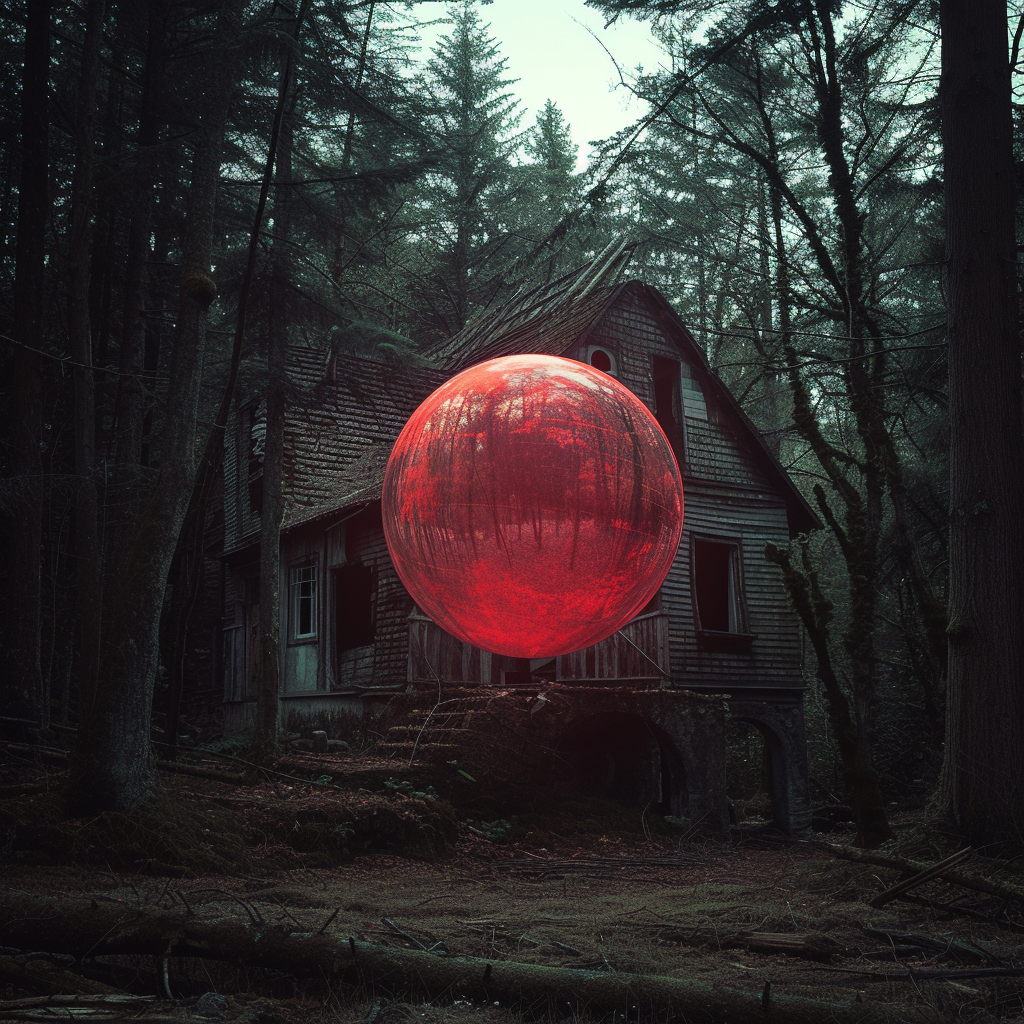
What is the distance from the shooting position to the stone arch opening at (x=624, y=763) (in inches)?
526

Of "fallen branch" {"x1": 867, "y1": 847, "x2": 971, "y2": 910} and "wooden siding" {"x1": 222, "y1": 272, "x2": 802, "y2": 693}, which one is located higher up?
"wooden siding" {"x1": 222, "y1": 272, "x2": 802, "y2": 693}

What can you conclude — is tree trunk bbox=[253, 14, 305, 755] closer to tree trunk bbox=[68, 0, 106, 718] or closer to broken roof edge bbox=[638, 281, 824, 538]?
tree trunk bbox=[68, 0, 106, 718]

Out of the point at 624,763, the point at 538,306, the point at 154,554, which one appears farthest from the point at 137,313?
the point at 624,763

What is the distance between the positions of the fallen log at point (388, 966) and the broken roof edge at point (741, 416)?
1250cm

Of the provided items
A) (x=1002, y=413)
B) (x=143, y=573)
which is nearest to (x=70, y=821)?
(x=143, y=573)

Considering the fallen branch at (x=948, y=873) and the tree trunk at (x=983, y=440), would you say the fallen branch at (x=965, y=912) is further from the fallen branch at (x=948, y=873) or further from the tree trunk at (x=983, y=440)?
the tree trunk at (x=983, y=440)

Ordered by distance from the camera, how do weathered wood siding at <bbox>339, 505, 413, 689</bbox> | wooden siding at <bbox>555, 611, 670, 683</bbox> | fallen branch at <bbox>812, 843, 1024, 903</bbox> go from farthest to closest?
weathered wood siding at <bbox>339, 505, 413, 689</bbox> → wooden siding at <bbox>555, 611, 670, 683</bbox> → fallen branch at <bbox>812, 843, 1024, 903</bbox>

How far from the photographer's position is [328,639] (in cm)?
1606

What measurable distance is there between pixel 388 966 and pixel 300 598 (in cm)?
1362

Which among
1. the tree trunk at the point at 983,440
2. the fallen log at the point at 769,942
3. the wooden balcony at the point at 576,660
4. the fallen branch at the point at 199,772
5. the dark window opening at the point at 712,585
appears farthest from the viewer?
the dark window opening at the point at 712,585

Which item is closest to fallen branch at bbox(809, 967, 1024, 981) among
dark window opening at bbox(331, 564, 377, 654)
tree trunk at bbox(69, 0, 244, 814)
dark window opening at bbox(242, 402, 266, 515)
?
tree trunk at bbox(69, 0, 244, 814)

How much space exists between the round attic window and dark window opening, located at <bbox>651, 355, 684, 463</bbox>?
106cm

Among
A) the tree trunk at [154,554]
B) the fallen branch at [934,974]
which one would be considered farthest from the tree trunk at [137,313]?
the fallen branch at [934,974]

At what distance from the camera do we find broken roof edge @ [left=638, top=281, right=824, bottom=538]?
1591cm
